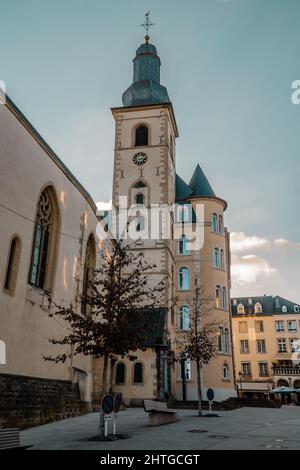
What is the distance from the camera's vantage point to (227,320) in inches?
1451

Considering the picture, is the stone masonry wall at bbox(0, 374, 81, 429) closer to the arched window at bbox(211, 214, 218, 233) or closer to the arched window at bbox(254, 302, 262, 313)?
the arched window at bbox(211, 214, 218, 233)

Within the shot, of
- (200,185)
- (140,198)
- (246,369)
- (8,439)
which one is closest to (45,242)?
(8,439)

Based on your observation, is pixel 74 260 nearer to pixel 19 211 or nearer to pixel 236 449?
pixel 19 211

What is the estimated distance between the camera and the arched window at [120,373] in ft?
91.9

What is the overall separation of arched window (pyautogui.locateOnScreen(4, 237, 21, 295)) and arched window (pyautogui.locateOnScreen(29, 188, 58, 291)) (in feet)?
4.60

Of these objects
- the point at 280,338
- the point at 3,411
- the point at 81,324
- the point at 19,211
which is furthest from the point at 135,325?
the point at 280,338

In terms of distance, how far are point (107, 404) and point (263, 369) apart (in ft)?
160

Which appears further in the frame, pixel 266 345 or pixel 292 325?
pixel 292 325

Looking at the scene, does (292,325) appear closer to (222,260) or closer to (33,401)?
(222,260)

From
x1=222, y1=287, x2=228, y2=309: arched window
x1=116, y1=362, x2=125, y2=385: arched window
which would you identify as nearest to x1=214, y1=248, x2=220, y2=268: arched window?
x1=222, y1=287, x2=228, y2=309: arched window

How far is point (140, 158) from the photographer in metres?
38.2

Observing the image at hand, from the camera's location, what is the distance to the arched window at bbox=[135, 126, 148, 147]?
129 ft

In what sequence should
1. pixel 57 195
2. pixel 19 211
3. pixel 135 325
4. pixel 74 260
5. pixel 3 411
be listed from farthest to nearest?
pixel 74 260 < pixel 57 195 < pixel 19 211 < pixel 135 325 < pixel 3 411
